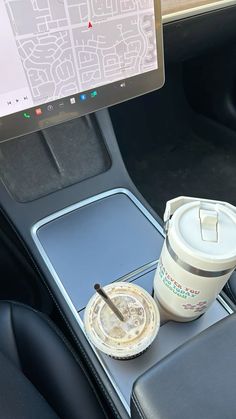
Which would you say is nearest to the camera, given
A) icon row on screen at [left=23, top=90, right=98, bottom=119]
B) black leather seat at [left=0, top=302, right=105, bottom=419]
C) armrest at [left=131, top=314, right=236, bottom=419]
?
armrest at [left=131, top=314, right=236, bottom=419]

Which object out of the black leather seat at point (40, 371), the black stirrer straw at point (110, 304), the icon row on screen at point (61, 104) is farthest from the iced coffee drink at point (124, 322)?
the icon row on screen at point (61, 104)

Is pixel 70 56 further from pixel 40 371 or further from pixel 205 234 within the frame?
pixel 40 371

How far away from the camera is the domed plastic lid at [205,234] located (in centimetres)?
39

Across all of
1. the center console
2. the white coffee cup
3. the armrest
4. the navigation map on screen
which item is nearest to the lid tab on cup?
the white coffee cup

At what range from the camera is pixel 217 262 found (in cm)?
39

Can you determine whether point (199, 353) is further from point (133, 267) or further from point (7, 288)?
point (7, 288)

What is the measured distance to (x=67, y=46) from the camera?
586mm

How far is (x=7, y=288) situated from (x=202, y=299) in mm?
597

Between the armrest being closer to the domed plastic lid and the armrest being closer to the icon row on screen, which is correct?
the domed plastic lid

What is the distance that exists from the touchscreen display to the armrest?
0.42m

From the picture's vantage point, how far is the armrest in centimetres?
35

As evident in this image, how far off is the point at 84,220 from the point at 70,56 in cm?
31

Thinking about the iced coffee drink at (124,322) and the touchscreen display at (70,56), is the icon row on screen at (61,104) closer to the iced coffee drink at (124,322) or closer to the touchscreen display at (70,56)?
the touchscreen display at (70,56)

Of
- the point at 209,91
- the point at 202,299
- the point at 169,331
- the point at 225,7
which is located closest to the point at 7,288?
the point at 169,331
